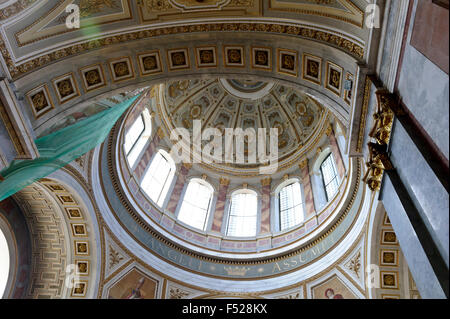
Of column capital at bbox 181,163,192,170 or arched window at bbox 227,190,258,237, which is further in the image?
column capital at bbox 181,163,192,170

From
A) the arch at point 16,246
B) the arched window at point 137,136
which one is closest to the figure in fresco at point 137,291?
the arch at point 16,246

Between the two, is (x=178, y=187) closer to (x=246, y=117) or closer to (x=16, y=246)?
(x=246, y=117)

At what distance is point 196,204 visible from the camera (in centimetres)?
1716

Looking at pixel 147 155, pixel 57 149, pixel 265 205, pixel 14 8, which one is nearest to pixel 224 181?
pixel 265 205

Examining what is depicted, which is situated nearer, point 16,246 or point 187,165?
point 16,246

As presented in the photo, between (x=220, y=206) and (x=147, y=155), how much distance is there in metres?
4.59

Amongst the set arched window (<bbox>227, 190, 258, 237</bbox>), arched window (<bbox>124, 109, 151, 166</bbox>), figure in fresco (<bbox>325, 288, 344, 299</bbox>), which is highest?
arched window (<bbox>124, 109, 151, 166</bbox>)

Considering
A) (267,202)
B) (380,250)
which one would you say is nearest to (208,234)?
(267,202)

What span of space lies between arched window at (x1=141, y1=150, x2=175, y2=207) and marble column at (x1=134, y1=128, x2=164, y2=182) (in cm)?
36

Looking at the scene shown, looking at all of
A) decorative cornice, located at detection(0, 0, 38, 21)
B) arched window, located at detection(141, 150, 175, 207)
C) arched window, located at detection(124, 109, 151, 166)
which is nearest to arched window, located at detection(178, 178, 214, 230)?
arched window, located at detection(141, 150, 175, 207)

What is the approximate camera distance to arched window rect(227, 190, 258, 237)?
16.1 meters

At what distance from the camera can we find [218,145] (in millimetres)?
20328

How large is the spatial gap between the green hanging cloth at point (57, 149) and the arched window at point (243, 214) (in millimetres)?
9619

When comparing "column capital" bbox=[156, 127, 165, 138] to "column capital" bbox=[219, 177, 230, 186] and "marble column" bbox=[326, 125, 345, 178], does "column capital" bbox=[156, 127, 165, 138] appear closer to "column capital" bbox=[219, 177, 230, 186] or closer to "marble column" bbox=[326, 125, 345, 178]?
"column capital" bbox=[219, 177, 230, 186]
